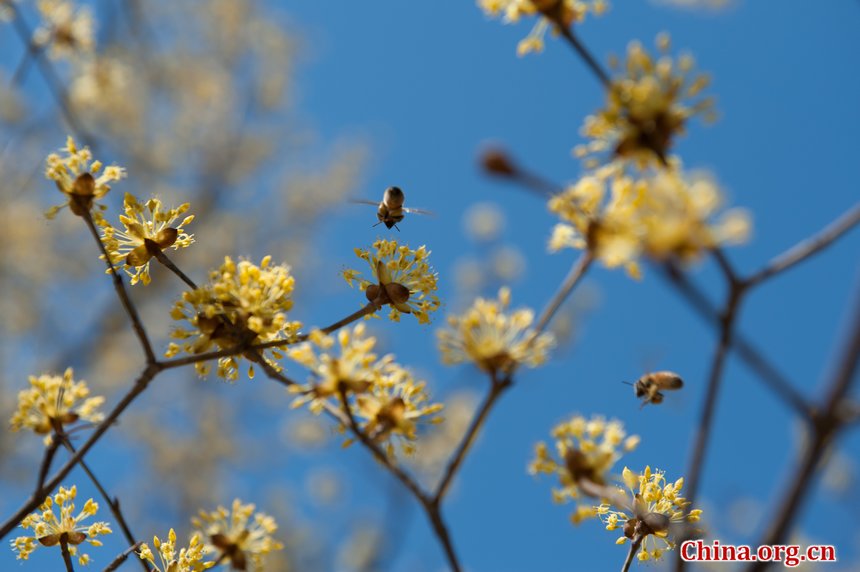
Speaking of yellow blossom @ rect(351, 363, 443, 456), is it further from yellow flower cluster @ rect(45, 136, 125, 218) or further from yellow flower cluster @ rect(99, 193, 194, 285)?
yellow flower cluster @ rect(45, 136, 125, 218)

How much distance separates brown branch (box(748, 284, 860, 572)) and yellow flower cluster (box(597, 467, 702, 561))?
663 millimetres

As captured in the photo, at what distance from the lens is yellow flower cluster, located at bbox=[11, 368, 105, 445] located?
5.52ft

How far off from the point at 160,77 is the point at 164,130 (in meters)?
1.19

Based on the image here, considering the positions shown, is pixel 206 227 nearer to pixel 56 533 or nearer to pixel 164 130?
pixel 164 130

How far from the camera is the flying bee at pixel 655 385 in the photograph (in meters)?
1.67

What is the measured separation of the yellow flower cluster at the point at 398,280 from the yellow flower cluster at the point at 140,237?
0.40m

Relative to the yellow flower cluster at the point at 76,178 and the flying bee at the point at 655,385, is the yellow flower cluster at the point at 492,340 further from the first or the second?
the yellow flower cluster at the point at 76,178

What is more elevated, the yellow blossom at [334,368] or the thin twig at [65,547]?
the yellow blossom at [334,368]

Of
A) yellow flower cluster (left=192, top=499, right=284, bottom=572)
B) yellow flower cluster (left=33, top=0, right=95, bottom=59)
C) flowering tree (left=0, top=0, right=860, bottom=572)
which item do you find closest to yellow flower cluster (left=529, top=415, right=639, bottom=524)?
flowering tree (left=0, top=0, right=860, bottom=572)

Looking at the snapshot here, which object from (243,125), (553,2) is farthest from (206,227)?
(553,2)

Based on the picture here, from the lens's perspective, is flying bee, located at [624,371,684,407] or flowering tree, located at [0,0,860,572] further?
flying bee, located at [624,371,684,407]

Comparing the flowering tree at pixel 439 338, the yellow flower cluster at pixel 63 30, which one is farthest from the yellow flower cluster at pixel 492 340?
the yellow flower cluster at pixel 63 30

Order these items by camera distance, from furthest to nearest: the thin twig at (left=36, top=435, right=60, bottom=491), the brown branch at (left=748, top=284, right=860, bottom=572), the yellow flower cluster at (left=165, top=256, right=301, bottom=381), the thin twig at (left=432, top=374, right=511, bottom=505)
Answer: the yellow flower cluster at (left=165, top=256, right=301, bottom=381), the thin twig at (left=36, top=435, right=60, bottom=491), the thin twig at (left=432, top=374, right=511, bottom=505), the brown branch at (left=748, top=284, right=860, bottom=572)

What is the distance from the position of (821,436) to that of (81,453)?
1.10 m
